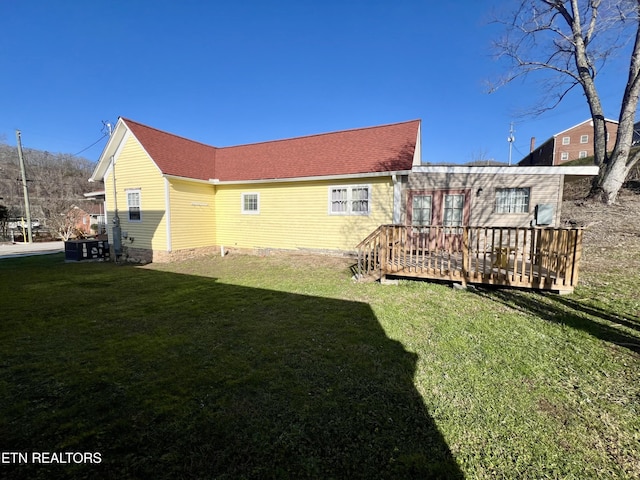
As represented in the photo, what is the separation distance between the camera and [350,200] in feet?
35.5

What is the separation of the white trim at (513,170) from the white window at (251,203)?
22.6 ft

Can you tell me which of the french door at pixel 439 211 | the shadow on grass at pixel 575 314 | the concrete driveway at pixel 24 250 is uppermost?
the french door at pixel 439 211

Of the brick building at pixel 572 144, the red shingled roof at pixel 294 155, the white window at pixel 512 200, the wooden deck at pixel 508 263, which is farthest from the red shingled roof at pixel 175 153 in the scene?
the brick building at pixel 572 144

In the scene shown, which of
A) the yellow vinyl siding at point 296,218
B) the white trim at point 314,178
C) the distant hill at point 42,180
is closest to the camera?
the white trim at point 314,178

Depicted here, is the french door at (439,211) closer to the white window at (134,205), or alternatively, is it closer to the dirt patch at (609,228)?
the dirt patch at (609,228)

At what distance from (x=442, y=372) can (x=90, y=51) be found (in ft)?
71.2

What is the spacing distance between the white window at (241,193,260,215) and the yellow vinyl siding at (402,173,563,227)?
6.50 meters

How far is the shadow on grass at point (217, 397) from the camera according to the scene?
80.1 inches

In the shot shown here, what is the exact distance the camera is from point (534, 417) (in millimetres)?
2488

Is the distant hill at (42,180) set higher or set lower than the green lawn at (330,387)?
higher

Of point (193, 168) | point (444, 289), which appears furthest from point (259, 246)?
point (444, 289)

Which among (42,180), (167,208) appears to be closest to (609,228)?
(167,208)

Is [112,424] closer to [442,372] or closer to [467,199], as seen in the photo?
[442,372]

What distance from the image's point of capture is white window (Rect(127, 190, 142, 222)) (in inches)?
475
